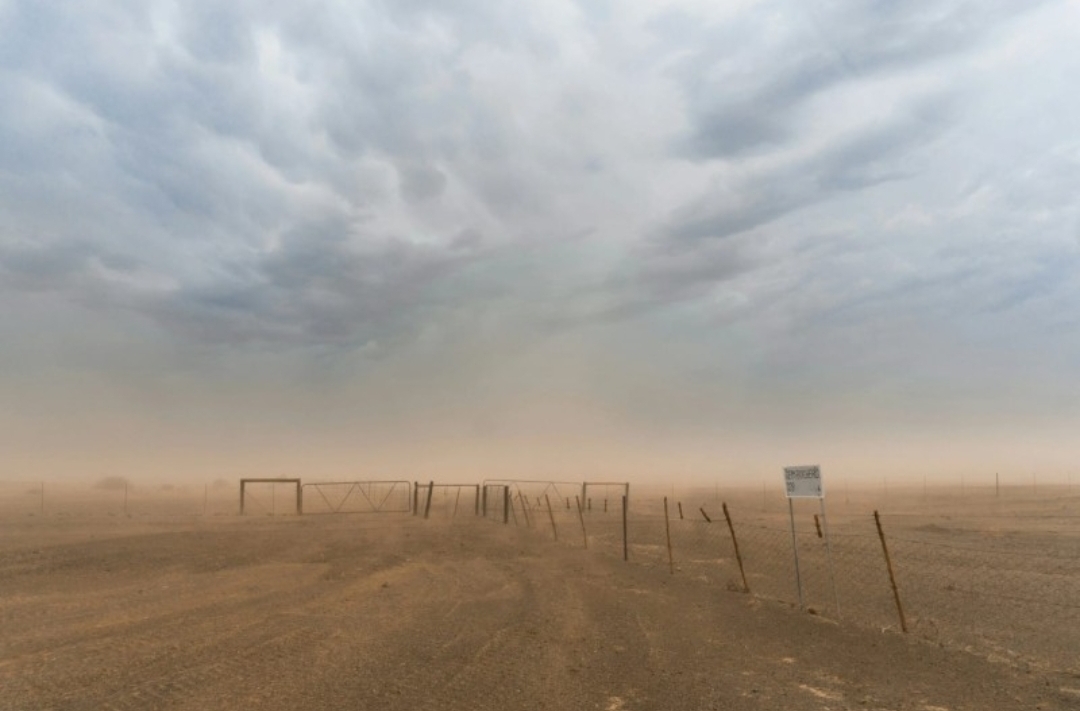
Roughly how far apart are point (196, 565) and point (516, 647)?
1570 cm

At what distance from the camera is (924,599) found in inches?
738

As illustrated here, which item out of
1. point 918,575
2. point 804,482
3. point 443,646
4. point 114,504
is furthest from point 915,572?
point 114,504

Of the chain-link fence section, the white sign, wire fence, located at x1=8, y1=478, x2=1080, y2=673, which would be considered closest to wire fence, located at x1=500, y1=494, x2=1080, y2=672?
wire fence, located at x1=8, y1=478, x2=1080, y2=673

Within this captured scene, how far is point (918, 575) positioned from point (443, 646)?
1669 centimetres

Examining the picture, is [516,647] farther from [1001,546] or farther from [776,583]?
[1001,546]

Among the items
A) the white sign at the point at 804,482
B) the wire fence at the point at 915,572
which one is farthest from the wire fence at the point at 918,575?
the white sign at the point at 804,482

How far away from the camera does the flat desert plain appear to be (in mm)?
10070

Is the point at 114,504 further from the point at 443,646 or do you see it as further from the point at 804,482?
the point at 804,482

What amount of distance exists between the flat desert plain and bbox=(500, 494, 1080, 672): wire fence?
4.43 ft

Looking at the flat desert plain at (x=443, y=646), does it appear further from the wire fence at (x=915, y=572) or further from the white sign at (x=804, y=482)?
the white sign at (x=804, y=482)

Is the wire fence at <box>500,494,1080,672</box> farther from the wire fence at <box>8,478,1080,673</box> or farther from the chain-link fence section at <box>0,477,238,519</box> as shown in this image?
the chain-link fence section at <box>0,477,238,519</box>

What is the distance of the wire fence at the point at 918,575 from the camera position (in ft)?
49.1

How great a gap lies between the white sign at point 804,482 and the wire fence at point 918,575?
4.10ft

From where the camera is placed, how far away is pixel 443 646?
12.9 m
